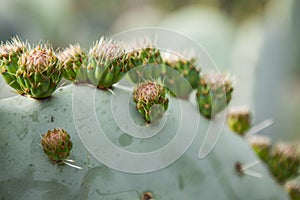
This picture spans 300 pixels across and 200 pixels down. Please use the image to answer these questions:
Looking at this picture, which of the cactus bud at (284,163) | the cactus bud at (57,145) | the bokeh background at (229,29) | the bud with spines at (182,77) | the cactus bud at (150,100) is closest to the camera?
the cactus bud at (57,145)

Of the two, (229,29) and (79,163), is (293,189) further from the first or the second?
(229,29)

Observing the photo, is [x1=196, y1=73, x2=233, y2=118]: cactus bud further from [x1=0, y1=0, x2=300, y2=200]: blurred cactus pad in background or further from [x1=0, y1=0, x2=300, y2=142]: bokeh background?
[x1=0, y1=0, x2=300, y2=142]: bokeh background

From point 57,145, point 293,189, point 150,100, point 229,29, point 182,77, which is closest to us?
point 57,145

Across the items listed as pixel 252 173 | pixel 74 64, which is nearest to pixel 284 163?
pixel 252 173

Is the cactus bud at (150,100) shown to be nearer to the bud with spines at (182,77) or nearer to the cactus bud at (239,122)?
the bud with spines at (182,77)

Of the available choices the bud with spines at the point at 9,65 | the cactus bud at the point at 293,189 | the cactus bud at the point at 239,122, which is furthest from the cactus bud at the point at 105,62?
the cactus bud at the point at 293,189

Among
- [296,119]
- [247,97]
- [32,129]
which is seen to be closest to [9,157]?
[32,129]

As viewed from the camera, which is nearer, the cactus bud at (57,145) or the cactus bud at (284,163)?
the cactus bud at (57,145)

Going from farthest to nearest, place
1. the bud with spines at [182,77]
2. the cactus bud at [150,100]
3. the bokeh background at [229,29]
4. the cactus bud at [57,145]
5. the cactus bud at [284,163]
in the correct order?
the bokeh background at [229,29] → the cactus bud at [284,163] → the bud with spines at [182,77] → the cactus bud at [150,100] → the cactus bud at [57,145]
